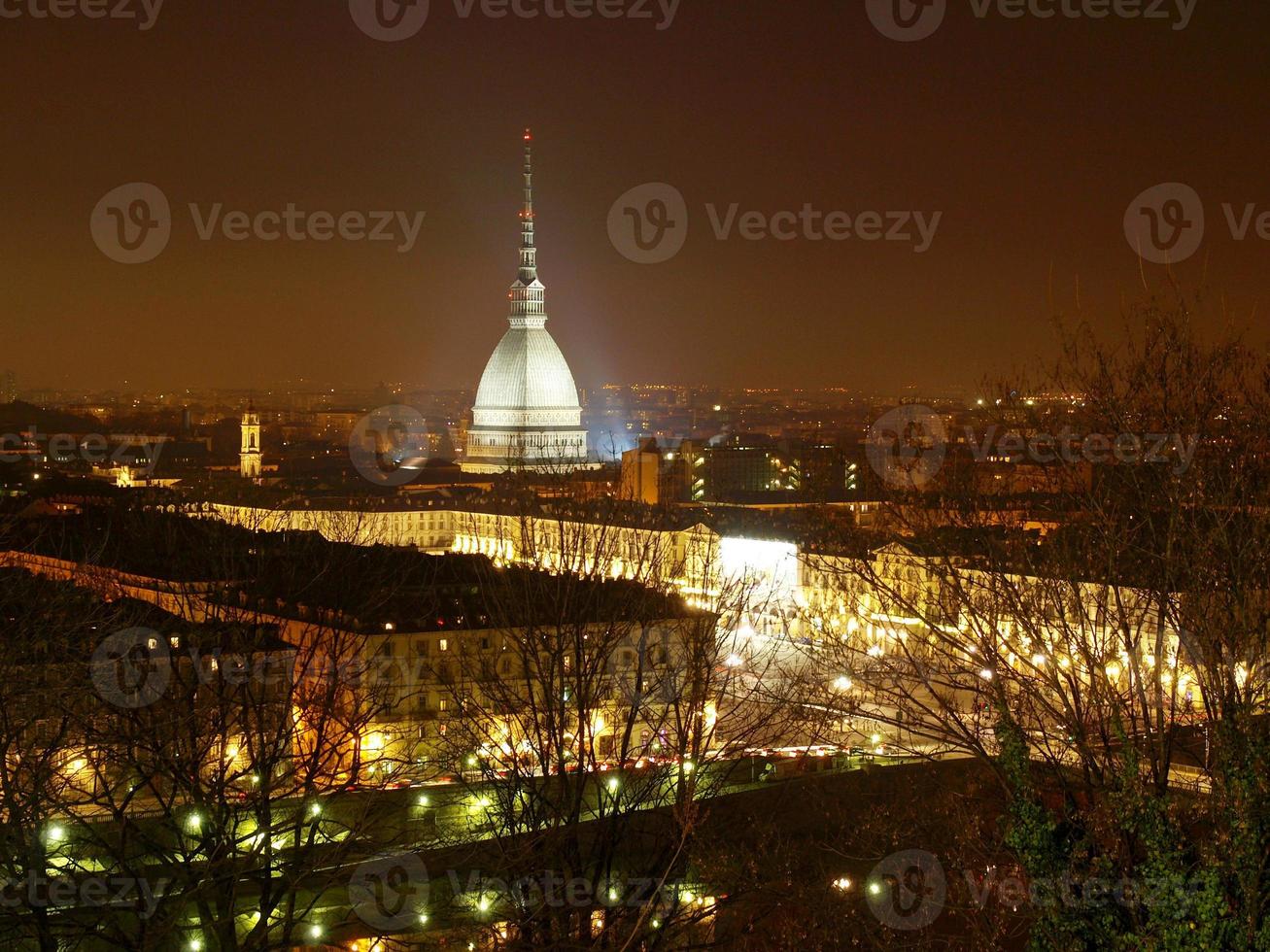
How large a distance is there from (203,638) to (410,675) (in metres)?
7.23

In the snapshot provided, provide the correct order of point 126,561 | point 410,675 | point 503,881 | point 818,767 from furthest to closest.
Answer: point 126,561 < point 410,675 < point 818,767 < point 503,881

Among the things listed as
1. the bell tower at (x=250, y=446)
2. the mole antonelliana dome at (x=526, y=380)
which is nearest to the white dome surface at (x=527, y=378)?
the mole antonelliana dome at (x=526, y=380)

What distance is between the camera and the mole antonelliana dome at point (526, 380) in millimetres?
73500

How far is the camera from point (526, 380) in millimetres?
74188

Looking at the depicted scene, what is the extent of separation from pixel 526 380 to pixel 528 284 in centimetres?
441

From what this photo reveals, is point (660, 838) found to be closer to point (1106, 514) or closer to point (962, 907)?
point (962, 907)

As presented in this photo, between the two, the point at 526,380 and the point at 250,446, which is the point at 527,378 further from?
the point at 250,446

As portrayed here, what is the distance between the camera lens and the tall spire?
75.2 metres

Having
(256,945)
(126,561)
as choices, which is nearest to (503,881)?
(256,945)

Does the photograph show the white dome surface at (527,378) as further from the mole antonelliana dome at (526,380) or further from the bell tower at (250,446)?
the bell tower at (250,446)

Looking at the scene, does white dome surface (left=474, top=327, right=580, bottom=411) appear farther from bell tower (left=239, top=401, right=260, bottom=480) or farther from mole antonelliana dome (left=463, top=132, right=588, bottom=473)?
bell tower (left=239, top=401, right=260, bottom=480)

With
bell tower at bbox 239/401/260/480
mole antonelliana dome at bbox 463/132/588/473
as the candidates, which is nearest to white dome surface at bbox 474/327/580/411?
mole antonelliana dome at bbox 463/132/588/473

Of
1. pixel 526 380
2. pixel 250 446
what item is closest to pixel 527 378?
pixel 526 380

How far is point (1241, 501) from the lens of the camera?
7301mm
